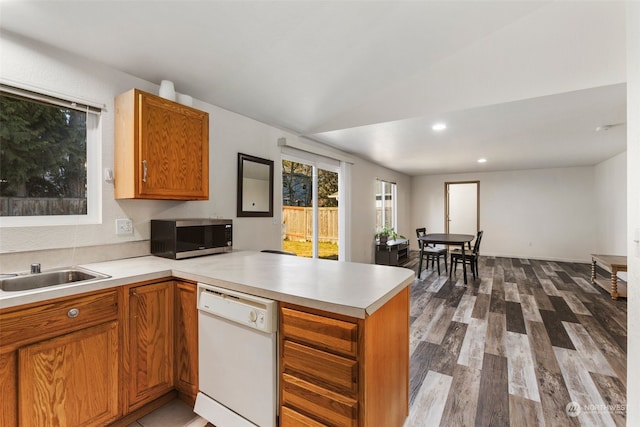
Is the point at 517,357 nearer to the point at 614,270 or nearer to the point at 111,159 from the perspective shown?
the point at 614,270

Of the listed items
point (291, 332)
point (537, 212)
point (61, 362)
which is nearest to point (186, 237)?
point (61, 362)

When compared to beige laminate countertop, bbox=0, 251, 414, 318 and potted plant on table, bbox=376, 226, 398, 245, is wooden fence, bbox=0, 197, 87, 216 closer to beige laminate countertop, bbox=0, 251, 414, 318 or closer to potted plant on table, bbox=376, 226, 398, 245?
beige laminate countertop, bbox=0, 251, 414, 318

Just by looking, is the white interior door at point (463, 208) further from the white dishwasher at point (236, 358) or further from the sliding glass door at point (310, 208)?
the white dishwasher at point (236, 358)

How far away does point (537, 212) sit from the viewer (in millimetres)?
7020

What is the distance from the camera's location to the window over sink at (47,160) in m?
1.72

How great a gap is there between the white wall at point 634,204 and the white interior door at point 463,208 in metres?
7.51

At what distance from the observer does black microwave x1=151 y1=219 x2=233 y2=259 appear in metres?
2.09

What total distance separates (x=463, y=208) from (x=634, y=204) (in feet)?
26.2

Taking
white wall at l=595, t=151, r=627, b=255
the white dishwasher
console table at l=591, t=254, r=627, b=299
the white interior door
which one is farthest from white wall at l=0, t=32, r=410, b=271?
the white interior door

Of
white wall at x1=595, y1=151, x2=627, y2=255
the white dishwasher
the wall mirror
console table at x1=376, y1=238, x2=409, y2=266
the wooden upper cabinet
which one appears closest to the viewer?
the white dishwasher

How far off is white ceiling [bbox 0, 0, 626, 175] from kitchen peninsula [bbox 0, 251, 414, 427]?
145 cm

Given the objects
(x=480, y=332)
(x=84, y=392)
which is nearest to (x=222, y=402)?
(x=84, y=392)

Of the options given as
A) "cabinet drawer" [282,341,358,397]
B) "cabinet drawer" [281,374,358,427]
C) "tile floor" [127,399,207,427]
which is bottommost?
"tile floor" [127,399,207,427]

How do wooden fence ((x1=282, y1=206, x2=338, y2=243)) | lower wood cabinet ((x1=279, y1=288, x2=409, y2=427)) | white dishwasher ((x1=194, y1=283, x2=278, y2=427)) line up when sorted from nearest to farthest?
lower wood cabinet ((x1=279, y1=288, x2=409, y2=427)) < white dishwasher ((x1=194, y1=283, x2=278, y2=427)) < wooden fence ((x1=282, y1=206, x2=338, y2=243))
